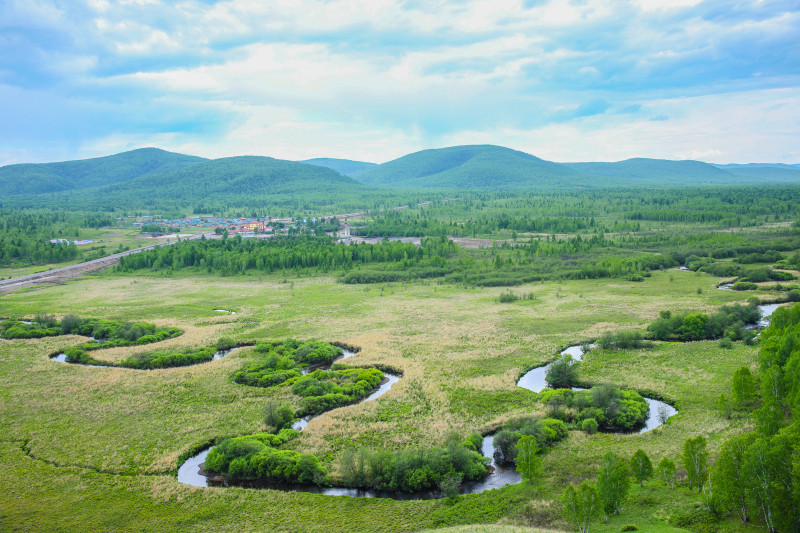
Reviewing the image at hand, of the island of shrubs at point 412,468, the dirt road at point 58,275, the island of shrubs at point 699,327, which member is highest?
the dirt road at point 58,275

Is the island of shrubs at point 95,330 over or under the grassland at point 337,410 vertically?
over

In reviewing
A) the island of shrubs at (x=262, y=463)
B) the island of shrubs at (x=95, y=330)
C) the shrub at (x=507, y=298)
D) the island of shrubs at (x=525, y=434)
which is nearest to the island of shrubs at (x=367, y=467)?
the island of shrubs at (x=262, y=463)

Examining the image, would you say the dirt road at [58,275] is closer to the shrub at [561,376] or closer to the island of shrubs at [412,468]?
the island of shrubs at [412,468]

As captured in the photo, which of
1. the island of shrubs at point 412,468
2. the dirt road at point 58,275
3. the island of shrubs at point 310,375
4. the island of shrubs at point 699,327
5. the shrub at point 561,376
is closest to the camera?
the island of shrubs at point 412,468

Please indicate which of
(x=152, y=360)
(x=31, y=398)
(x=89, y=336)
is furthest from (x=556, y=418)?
(x=89, y=336)

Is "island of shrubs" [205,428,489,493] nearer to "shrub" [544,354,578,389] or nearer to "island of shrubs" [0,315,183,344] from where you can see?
"shrub" [544,354,578,389]

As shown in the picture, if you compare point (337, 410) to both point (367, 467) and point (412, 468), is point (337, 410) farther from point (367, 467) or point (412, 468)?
point (412, 468)

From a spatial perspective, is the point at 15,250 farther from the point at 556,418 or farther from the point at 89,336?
the point at 556,418

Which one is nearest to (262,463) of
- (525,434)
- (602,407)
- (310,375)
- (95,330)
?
(310,375)

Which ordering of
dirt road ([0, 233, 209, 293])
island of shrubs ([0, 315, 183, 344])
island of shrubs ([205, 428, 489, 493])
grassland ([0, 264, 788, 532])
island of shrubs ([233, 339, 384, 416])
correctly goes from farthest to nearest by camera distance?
dirt road ([0, 233, 209, 293]), island of shrubs ([0, 315, 183, 344]), island of shrubs ([233, 339, 384, 416]), island of shrubs ([205, 428, 489, 493]), grassland ([0, 264, 788, 532])

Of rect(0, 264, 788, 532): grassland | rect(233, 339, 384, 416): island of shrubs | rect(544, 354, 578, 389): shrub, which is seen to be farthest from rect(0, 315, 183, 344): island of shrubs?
rect(544, 354, 578, 389): shrub
